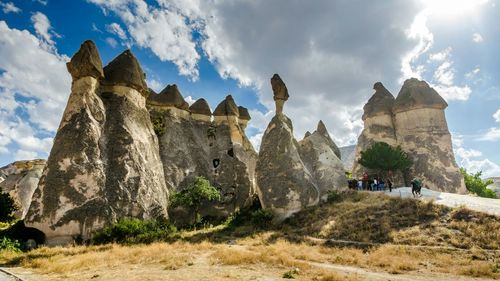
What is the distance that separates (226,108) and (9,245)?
853 inches

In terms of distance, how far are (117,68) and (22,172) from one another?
25577mm

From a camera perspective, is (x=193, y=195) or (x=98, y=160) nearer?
(x=98, y=160)

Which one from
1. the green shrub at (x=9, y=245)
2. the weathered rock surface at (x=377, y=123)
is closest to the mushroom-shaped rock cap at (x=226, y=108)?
the weathered rock surface at (x=377, y=123)

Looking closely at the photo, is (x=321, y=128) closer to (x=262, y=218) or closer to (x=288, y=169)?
(x=288, y=169)

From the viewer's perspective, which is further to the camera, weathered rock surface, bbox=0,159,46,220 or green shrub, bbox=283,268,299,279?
weathered rock surface, bbox=0,159,46,220

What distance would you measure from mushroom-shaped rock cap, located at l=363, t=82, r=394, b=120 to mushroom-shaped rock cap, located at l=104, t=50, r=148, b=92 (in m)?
23.9

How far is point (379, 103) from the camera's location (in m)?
36.0

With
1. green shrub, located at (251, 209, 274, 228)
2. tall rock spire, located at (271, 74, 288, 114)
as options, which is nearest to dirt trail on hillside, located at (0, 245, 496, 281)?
green shrub, located at (251, 209, 274, 228)

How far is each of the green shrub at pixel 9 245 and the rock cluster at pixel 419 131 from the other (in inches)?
1145

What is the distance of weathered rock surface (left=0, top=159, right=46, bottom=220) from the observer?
3336 cm

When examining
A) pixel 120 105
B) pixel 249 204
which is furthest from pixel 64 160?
pixel 249 204

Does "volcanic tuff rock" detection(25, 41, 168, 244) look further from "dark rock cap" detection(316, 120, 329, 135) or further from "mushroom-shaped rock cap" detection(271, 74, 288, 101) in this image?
"dark rock cap" detection(316, 120, 329, 135)

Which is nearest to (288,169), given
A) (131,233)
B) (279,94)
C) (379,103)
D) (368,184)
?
(279,94)

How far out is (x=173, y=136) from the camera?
2828 cm
